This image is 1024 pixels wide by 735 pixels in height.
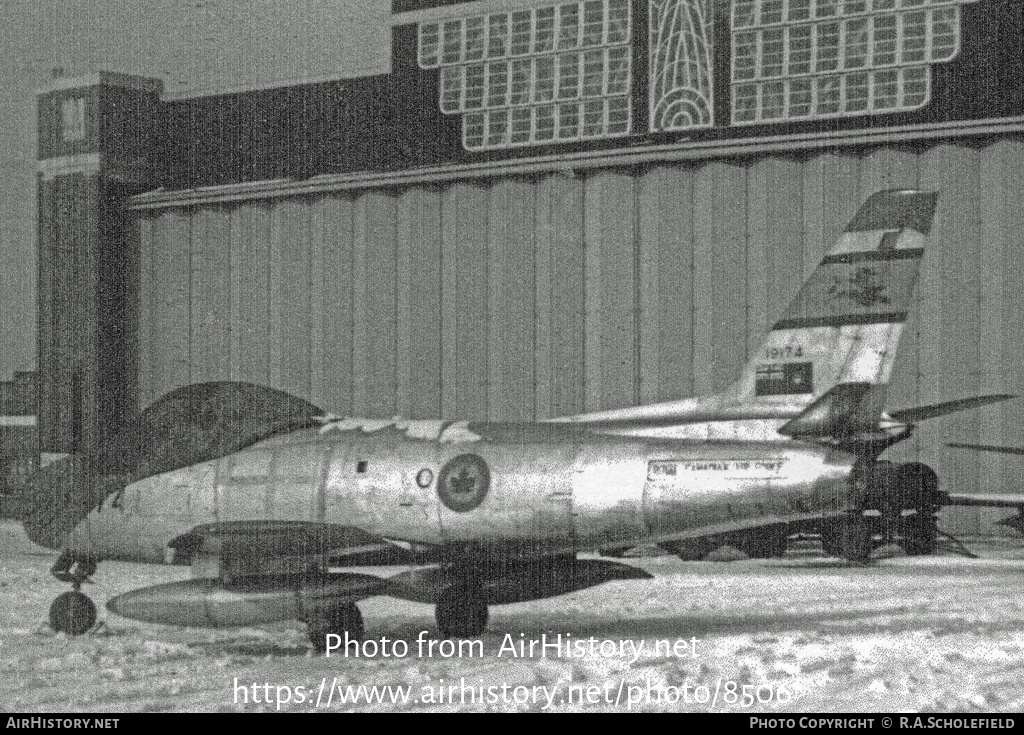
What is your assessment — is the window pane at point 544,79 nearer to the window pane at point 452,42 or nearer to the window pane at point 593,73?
the window pane at point 593,73

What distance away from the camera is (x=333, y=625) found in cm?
1093

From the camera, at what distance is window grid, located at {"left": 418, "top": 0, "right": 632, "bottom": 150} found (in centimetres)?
1652

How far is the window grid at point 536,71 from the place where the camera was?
16516 mm

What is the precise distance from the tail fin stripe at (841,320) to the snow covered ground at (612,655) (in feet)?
8.51

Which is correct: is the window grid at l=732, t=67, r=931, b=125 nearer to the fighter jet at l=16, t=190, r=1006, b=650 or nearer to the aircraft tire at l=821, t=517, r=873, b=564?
the fighter jet at l=16, t=190, r=1006, b=650

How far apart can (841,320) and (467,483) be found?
11.3 ft

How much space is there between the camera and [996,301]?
16375 mm

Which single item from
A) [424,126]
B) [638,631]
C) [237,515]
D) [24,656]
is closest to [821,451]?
[638,631]

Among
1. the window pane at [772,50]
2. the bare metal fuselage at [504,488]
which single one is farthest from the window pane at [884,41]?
the bare metal fuselage at [504,488]

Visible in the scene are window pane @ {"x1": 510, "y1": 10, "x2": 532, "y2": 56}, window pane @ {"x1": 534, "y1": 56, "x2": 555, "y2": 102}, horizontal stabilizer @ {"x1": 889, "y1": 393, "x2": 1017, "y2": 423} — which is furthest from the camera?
window pane @ {"x1": 534, "y1": 56, "x2": 555, "y2": 102}

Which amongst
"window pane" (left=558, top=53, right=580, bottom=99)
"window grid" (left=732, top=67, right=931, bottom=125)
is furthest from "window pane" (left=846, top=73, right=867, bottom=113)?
"window pane" (left=558, top=53, right=580, bottom=99)

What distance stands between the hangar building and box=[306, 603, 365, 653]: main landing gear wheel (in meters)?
4.21

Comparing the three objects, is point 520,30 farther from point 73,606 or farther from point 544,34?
point 73,606

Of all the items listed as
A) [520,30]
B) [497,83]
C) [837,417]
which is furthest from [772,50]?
[837,417]
